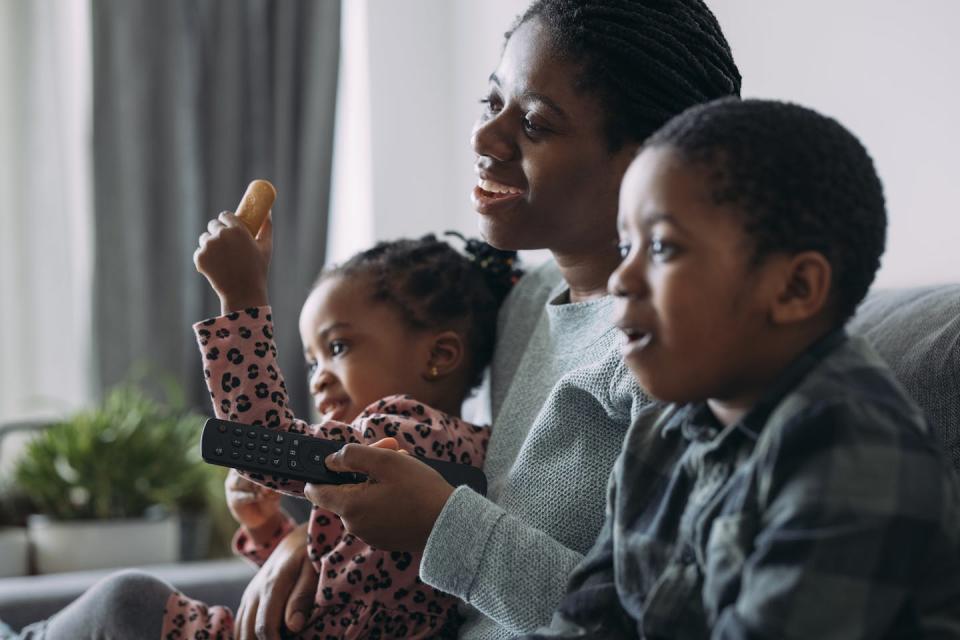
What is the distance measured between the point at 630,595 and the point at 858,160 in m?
0.35

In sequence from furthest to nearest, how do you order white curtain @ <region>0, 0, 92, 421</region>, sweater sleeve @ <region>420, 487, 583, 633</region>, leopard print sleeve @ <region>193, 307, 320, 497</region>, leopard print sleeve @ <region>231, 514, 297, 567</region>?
white curtain @ <region>0, 0, 92, 421</region>, leopard print sleeve @ <region>231, 514, 297, 567</region>, leopard print sleeve @ <region>193, 307, 320, 497</region>, sweater sleeve @ <region>420, 487, 583, 633</region>

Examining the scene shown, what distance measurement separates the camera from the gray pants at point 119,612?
125cm

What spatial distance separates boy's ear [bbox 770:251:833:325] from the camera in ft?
2.38

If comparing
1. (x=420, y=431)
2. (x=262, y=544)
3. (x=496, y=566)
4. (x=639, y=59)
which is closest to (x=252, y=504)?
(x=262, y=544)

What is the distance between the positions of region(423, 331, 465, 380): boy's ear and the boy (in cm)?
58

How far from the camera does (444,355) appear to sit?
1.39 meters

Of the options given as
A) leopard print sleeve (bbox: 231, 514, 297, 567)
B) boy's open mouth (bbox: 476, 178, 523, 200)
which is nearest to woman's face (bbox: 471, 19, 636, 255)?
boy's open mouth (bbox: 476, 178, 523, 200)

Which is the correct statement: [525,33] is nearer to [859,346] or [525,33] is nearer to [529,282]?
[529,282]

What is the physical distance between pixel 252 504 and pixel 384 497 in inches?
19.6

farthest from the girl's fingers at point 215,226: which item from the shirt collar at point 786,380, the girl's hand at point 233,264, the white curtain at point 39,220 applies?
the white curtain at point 39,220

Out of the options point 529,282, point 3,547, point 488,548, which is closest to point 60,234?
point 3,547

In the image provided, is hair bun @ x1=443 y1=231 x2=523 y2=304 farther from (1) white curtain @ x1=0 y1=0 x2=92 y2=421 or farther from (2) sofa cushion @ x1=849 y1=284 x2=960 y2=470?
(1) white curtain @ x1=0 y1=0 x2=92 y2=421

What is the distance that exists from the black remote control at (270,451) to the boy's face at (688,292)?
343mm

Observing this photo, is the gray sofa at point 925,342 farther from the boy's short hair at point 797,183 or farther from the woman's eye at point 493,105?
the woman's eye at point 493,105
